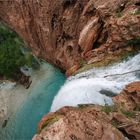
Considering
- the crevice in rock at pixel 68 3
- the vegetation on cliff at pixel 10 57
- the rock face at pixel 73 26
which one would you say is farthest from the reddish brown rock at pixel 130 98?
the vegetation on cliff at pixel 10 57

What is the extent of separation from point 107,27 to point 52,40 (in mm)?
7603

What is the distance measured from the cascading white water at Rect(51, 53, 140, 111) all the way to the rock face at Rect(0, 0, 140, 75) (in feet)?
4.55

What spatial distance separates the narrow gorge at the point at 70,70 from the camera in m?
13.4

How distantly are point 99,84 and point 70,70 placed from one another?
5064 millimetres

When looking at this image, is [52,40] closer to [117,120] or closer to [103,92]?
[103,92]

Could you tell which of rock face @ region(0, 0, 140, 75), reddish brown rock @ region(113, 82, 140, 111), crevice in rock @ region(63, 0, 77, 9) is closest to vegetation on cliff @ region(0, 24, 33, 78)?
rock face @ region(0, 0, 140, 75)

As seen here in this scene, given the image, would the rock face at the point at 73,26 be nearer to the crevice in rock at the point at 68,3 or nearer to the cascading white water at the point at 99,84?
the crevice in rock at the point at 68,3

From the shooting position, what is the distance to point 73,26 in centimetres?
2527

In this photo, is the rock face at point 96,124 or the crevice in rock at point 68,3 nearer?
the rock face at point 96,124

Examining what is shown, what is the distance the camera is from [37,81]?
2486cm

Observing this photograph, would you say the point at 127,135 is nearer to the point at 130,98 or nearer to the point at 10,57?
the point at 130,98

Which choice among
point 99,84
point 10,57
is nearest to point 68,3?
point 10,57

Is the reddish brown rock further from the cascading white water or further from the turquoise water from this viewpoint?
the turquoise water

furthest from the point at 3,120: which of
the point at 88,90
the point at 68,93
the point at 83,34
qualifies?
the point at 83,34
